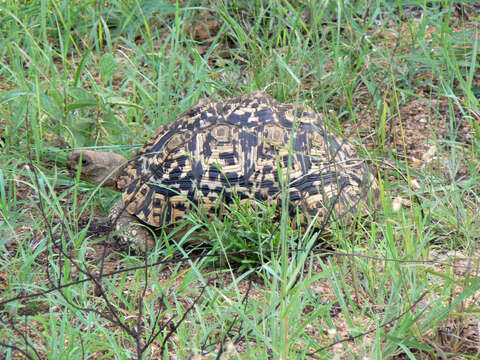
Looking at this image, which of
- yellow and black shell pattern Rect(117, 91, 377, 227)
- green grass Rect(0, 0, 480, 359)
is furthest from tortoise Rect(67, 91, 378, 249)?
green grass Rect(0, 0, 480, 359)

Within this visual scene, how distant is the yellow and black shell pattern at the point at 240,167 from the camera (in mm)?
2939

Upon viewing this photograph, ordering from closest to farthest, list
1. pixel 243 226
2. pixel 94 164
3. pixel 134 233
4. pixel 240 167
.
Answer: pixel 243 226, pixel 240 167, pixel 134 233, pixel 94 164

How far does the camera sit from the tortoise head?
3248 mm

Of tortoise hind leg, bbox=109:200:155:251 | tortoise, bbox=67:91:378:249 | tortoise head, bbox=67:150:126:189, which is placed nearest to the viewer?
tortoise, bbox=67:91:378:249

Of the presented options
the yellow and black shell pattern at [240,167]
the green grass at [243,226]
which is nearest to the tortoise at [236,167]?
the yellow and black shell pattern at [240,167]

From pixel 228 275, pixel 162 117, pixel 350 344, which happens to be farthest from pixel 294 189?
pixel 162 117

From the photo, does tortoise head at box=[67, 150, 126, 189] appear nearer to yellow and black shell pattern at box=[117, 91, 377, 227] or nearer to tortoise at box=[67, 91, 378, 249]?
tortoise at box=[67, 91, 378, 249]

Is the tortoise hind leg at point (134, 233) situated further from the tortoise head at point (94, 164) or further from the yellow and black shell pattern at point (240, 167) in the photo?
the tortoise head at point (94, 164)

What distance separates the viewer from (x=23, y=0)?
4523 millimetres

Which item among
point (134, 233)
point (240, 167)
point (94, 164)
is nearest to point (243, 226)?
point (240, 167)

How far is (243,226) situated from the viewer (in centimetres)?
284

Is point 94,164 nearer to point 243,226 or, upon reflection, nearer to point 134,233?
point 134,233

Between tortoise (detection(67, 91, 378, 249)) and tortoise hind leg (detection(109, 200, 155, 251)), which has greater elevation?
tortoise (detection(67, 91, 378, 249))

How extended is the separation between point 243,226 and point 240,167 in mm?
305
